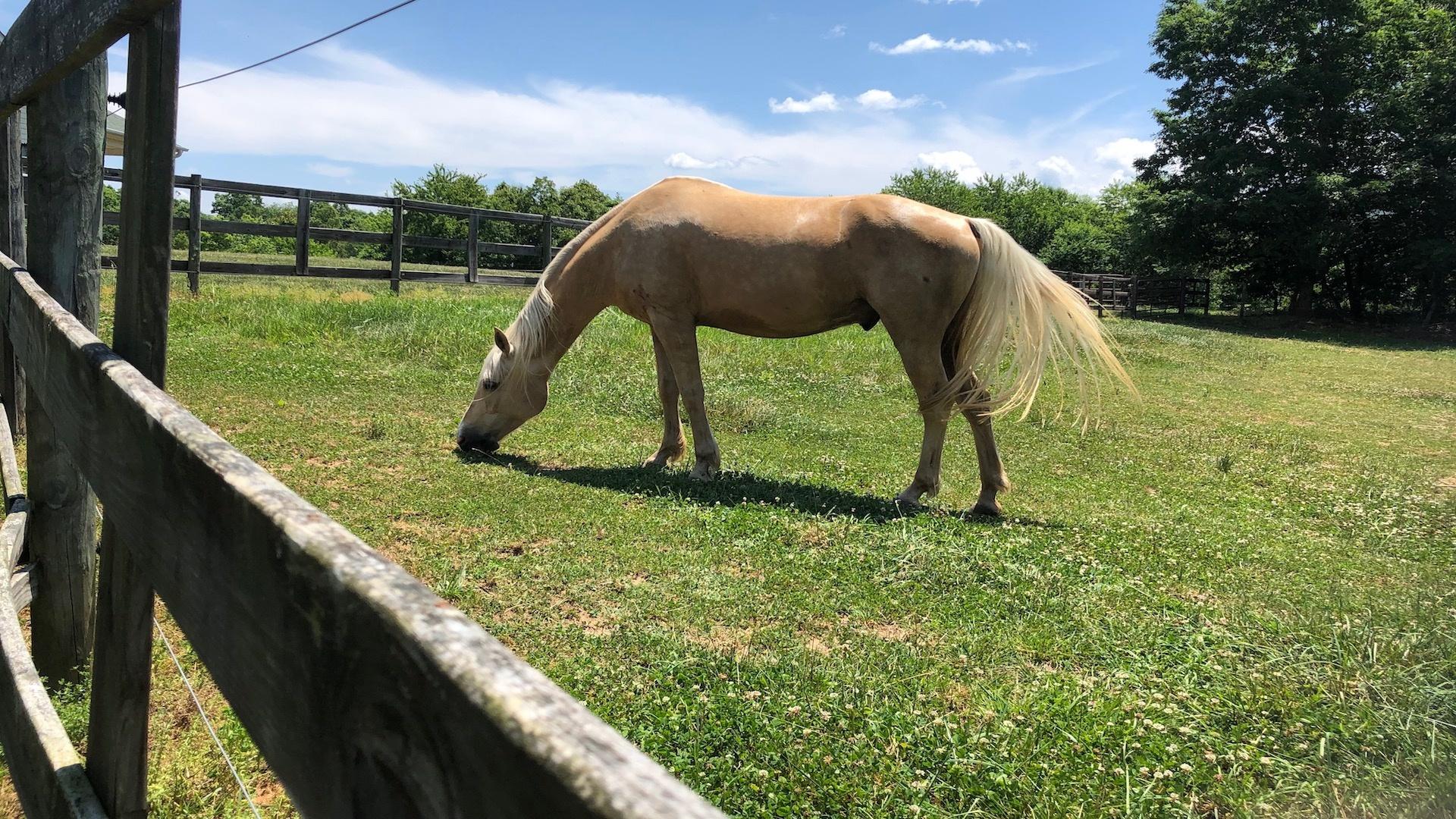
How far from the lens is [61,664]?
303 cm

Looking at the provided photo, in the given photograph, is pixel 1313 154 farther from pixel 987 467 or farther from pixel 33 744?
pixel 33 744

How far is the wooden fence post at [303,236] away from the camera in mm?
14289

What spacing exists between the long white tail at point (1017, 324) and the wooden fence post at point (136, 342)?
4879mm

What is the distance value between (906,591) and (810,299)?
255 cm

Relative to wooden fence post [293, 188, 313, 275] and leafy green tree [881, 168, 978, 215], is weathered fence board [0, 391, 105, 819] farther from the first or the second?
leafy green tree [881, 168, 978, 215]

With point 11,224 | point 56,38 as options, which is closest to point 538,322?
point 11,224

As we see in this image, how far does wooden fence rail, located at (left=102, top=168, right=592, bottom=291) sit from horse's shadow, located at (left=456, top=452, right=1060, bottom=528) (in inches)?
340

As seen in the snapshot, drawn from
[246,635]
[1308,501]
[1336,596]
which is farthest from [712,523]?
[1308,501]

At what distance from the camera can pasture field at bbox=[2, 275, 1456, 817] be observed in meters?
2.65

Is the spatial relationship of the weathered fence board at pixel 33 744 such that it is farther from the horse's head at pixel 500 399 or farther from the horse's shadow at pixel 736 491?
the horse's head at pixel 500 399

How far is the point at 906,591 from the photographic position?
168 inches

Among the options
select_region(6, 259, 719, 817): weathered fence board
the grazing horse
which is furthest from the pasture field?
select_region(6, 259, 719, 817): weathered fence board

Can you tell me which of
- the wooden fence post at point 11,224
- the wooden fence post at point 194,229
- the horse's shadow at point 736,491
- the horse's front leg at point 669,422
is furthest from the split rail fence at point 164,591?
the wooden fence post at point 194,229

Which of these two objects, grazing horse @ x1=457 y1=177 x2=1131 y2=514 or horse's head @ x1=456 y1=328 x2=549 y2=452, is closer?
grazing horse @ x1=457 y1=177 x2=1131 y2=514
